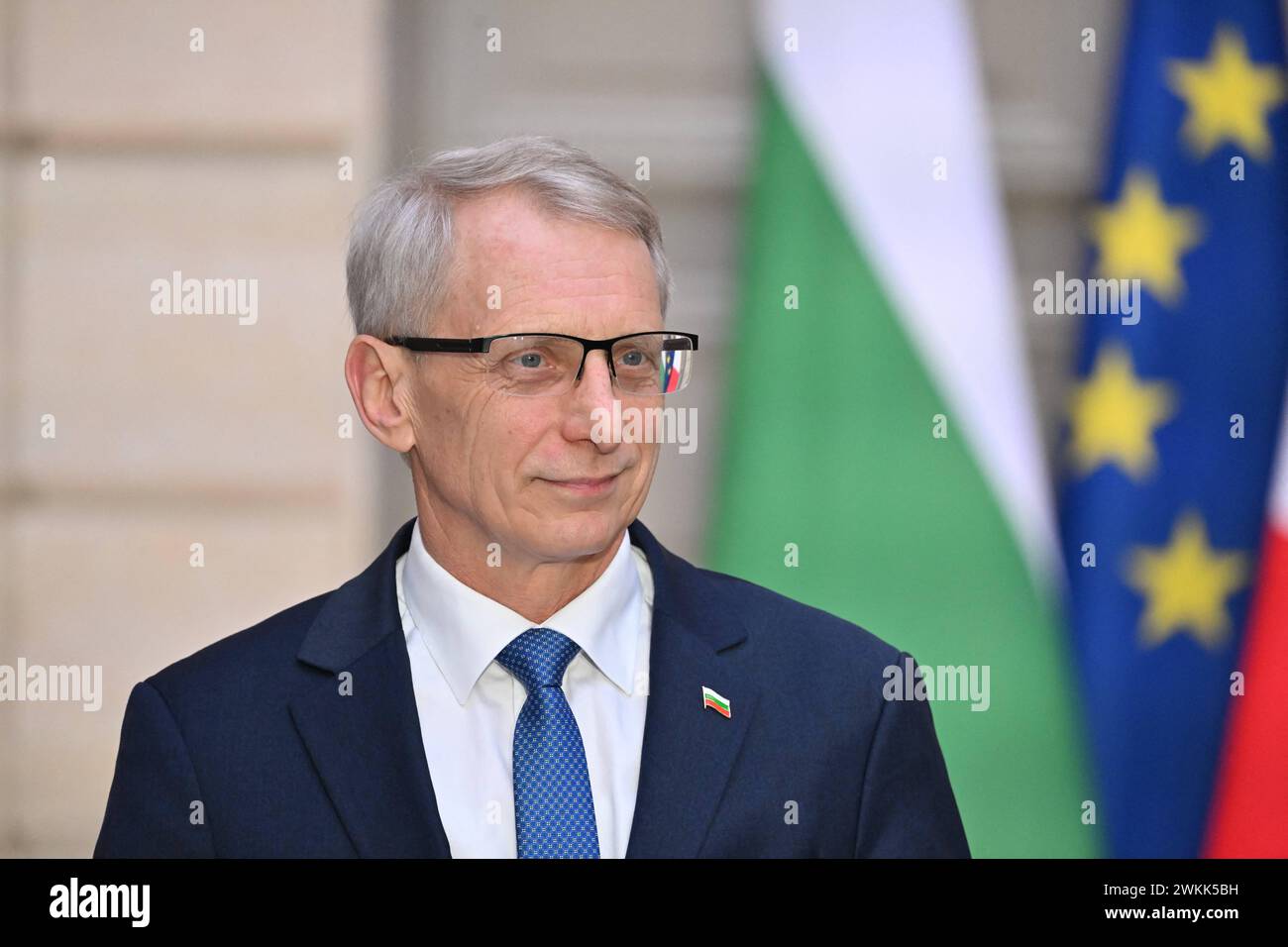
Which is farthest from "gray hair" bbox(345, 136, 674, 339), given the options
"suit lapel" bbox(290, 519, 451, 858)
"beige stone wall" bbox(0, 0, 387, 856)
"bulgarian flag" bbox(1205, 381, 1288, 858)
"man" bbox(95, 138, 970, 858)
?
"bulgarian flag" bbox(1205, 381, 1288, 858)

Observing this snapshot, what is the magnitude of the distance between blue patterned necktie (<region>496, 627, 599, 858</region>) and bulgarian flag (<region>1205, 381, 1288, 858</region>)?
67.4 inches

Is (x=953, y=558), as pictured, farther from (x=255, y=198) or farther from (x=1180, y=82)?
(x=255, y=198)

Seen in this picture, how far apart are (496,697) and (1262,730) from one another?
73.8 inches

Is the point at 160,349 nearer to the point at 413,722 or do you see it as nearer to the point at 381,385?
the point at 381,385

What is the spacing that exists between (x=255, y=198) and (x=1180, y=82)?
2083 millimetres

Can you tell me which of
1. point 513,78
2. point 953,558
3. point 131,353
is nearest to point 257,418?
point 131,353

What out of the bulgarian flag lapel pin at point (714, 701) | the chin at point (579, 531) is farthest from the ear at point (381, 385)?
the bulgarian flag lapel pin at point (714, 701)

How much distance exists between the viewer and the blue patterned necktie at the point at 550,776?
2018 millimetres

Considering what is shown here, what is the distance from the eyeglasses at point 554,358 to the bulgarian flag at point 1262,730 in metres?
1.67

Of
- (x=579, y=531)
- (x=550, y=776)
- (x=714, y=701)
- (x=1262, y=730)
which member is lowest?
(x=1262, y=730)

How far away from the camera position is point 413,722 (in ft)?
6.63

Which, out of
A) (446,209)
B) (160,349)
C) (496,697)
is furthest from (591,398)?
(160,349)

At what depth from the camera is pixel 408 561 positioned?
86.4 inches
